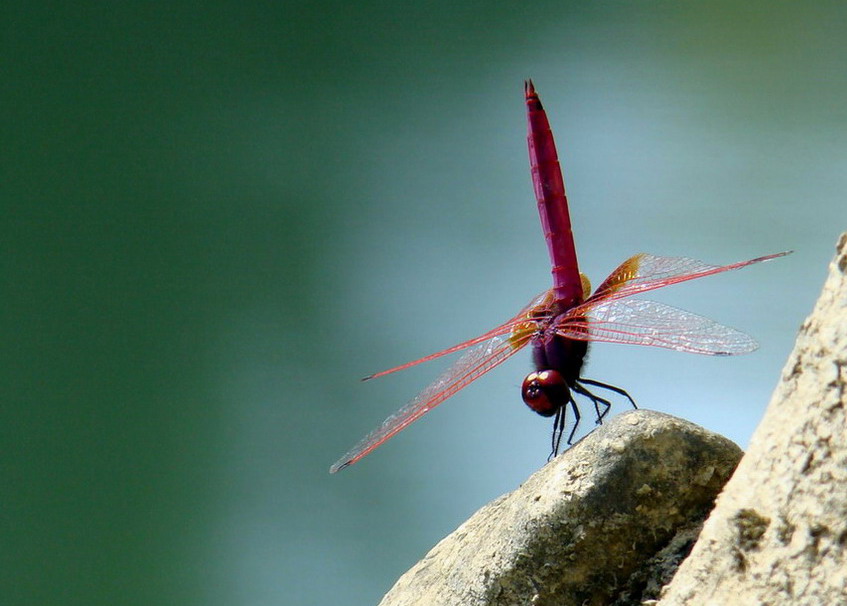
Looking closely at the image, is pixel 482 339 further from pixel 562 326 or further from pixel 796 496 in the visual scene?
pixel 796 496

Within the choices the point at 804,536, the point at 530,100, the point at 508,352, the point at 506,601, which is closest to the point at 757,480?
the point at 804,536

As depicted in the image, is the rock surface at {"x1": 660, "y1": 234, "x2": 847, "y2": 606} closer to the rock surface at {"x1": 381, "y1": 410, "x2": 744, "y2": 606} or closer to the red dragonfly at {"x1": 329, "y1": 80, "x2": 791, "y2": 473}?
the rock surface at {"x1": 381, "y1": 410, "x2": 744, "y2": 606}

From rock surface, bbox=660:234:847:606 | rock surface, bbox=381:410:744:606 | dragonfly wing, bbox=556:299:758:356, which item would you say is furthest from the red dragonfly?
rock surface, bbox=660:234:847:606

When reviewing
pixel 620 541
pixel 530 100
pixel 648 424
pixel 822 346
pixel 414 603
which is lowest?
pixel 414 603

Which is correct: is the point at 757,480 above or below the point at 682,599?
above

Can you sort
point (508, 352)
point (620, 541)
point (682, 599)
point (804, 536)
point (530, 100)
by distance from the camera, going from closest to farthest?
point (804, 536) → point (682, 599) → point (620, 541) → point (508, 352) → point (530, 100)

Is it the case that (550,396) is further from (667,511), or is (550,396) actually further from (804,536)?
(804,536)

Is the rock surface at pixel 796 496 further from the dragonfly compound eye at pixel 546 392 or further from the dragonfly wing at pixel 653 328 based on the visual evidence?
the dragonfly compound eye at pixel 546 392

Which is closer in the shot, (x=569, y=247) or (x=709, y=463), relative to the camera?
(x=709, y=463)

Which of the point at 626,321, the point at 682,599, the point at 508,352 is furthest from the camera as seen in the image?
the point at 508,352
